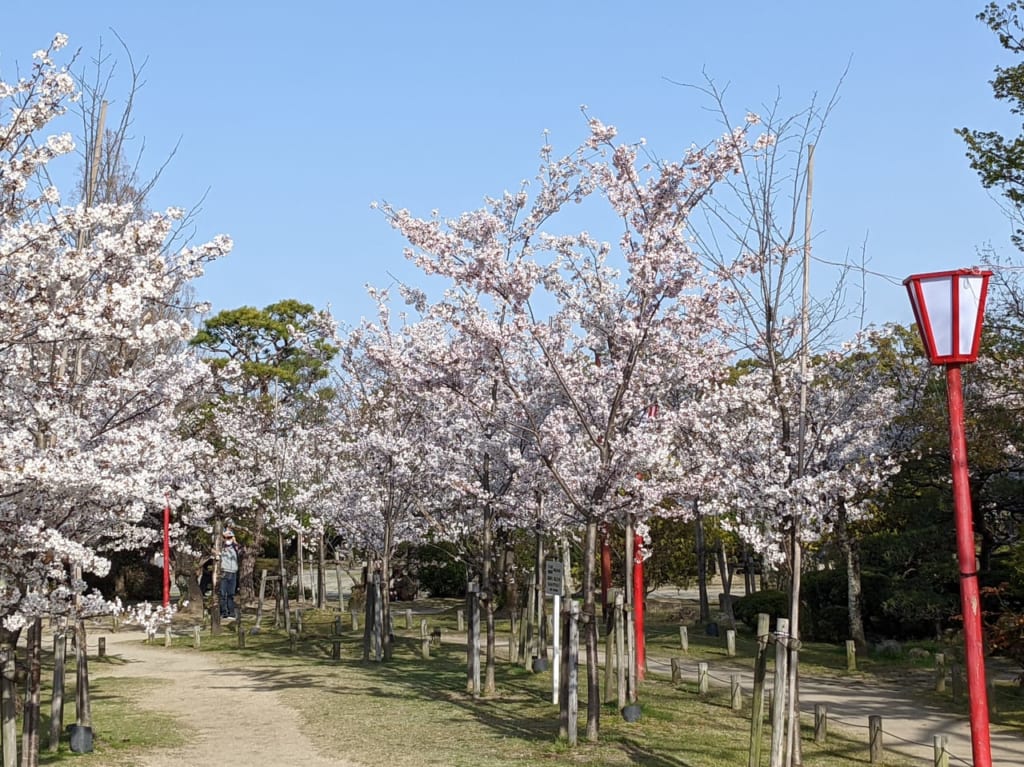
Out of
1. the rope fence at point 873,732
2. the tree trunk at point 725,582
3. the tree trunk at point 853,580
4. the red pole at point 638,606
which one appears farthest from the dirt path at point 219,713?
the tree trunk at point 853,580

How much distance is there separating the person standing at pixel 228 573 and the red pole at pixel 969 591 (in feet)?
69.7

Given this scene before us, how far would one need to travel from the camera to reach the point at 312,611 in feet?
88.4

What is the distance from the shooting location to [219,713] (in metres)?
13.0

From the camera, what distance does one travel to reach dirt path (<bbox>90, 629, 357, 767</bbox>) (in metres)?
10.2

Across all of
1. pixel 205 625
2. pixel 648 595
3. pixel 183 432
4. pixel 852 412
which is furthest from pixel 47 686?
pixel 648 595

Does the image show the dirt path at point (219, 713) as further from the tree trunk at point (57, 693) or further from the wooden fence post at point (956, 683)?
the wooden fence post at point (956, 683)

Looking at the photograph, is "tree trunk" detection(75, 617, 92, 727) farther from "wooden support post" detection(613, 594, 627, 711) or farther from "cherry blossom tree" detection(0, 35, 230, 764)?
"wooden support post" detection(613, 594, 627, 711)

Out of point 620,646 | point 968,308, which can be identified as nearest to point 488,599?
point 620,646

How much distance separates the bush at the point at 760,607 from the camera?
2188 centimetres

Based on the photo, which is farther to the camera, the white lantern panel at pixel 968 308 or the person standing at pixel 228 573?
the person standing at pixel 228 573

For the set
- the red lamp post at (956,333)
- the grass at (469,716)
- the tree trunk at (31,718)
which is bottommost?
the grass at (469,716)

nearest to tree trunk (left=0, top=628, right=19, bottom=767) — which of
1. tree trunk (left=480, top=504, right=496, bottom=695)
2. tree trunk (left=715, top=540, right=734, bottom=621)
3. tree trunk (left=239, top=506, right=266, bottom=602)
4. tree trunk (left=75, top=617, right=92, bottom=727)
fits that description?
tree trunk (left=75, top=617, right=92, bottom=727)

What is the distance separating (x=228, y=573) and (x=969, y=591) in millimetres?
22422

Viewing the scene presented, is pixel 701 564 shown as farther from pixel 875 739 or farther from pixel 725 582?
pixel 875 739
